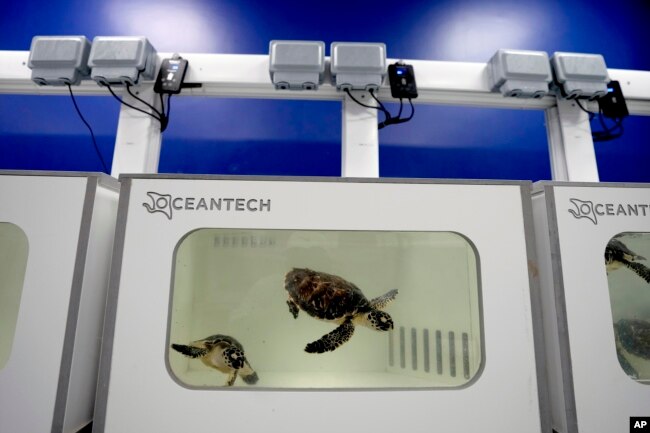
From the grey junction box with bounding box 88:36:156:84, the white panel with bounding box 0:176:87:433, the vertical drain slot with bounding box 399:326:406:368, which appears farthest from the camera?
the grey junction box with bounding box 88:36:156:84

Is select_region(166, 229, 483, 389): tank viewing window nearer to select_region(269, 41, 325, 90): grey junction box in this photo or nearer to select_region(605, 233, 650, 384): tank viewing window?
select_region(605, 233, 650, 384): tank viewing window

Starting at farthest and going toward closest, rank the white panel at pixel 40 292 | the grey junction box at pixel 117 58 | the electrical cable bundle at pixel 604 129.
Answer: the electrical cable bundle at pixel 604 129 < the grey junction box at pixel 117 58 < the white panel at pixel 40 292

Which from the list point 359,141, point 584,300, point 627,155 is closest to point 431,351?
point 584,300

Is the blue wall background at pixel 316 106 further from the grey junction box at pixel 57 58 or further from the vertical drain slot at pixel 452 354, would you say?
the vertical drain slot at pixel 452 354

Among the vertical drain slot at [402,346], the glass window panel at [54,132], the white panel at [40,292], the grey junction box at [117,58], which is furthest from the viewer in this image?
the glass window panel at [54,132]

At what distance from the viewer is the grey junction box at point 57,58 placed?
0.90 m

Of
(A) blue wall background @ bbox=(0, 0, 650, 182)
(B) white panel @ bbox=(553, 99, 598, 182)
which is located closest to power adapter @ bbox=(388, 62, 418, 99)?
(A) blue wall background @ bbox=(0, 0, 650, 182)

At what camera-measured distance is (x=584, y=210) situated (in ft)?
1.95

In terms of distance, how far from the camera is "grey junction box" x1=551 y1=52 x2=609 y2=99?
0.93 m

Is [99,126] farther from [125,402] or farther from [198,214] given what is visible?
[125,402]

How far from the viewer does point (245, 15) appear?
4.50 ft

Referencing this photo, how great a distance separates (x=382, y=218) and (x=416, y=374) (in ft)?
0.87

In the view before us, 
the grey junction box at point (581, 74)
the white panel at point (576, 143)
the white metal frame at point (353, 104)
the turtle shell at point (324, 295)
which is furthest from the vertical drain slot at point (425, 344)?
the grey junction box at point (581, 74)

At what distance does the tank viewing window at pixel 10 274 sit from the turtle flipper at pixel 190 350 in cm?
27
